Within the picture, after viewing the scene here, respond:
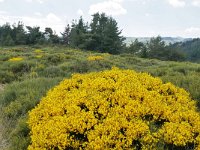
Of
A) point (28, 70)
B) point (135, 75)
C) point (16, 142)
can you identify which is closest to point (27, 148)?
point (16, 142)

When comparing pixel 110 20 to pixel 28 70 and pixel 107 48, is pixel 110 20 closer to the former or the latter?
pixel 107 48

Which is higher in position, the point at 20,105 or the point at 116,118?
the point at 116,118

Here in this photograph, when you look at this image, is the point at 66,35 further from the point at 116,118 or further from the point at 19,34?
the point at 116,118

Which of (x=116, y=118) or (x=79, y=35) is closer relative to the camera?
(x=116, y=118)

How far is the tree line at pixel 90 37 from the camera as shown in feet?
193

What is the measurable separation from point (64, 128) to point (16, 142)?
116cm

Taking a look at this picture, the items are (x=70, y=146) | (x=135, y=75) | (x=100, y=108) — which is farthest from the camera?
(x=135, y=75)

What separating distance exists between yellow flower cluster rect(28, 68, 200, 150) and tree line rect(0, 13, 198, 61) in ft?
154

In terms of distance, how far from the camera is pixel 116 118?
609cm

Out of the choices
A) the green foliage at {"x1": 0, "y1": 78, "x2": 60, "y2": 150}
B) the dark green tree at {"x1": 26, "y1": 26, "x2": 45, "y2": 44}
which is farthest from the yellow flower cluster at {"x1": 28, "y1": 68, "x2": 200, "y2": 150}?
the dark green tree at {"x1": 26, "y1": 26, "x2": 45, "y2": 44}

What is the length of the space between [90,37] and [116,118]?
5361 centimetres

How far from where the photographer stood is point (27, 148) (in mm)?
6336

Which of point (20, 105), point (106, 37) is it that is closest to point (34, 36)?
point (106, 37)

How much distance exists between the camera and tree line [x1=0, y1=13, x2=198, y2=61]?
58719 mm
